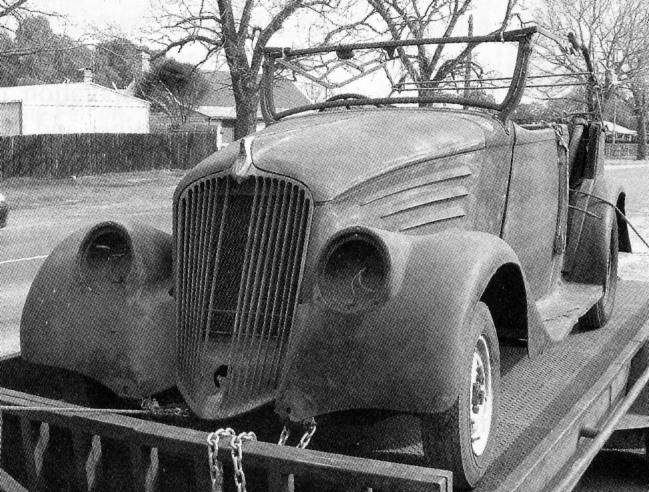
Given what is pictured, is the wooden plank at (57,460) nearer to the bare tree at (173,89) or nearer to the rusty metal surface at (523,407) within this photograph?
the rusty metal surface at (523,407)

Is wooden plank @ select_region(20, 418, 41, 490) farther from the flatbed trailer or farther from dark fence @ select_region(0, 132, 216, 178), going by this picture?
dark fence @ select_region(0, 132, 216, 178)

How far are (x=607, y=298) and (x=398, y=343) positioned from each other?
321 cm

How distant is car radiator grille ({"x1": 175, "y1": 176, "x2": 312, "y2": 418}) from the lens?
3082 millimetres

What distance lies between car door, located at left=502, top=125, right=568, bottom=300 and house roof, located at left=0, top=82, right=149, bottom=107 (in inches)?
1216

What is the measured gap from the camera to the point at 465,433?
284 cm

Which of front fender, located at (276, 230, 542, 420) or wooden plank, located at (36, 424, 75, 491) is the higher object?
front fender, located at (276, 230, 542, 420)

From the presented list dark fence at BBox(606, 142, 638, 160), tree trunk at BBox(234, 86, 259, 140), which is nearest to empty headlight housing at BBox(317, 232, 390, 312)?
tree trunk at BBox(234, 86, 259, 140)

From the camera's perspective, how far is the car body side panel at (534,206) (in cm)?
444

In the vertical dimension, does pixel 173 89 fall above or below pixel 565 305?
below

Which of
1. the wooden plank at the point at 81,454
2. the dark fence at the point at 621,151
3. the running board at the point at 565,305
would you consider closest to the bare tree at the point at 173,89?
the dark fence at the point at 621,151

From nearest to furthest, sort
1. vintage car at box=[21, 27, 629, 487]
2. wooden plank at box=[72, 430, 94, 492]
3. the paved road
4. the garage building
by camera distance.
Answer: wooden plank at box=[72, 430, 94, 492]
vintage car at box=[21, 27, 629, 487]
the paved road
the garage building

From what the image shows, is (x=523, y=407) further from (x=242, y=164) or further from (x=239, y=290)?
(x=242, y=164)

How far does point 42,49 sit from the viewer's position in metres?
22.0

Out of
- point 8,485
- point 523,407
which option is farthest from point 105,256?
point 523,407
